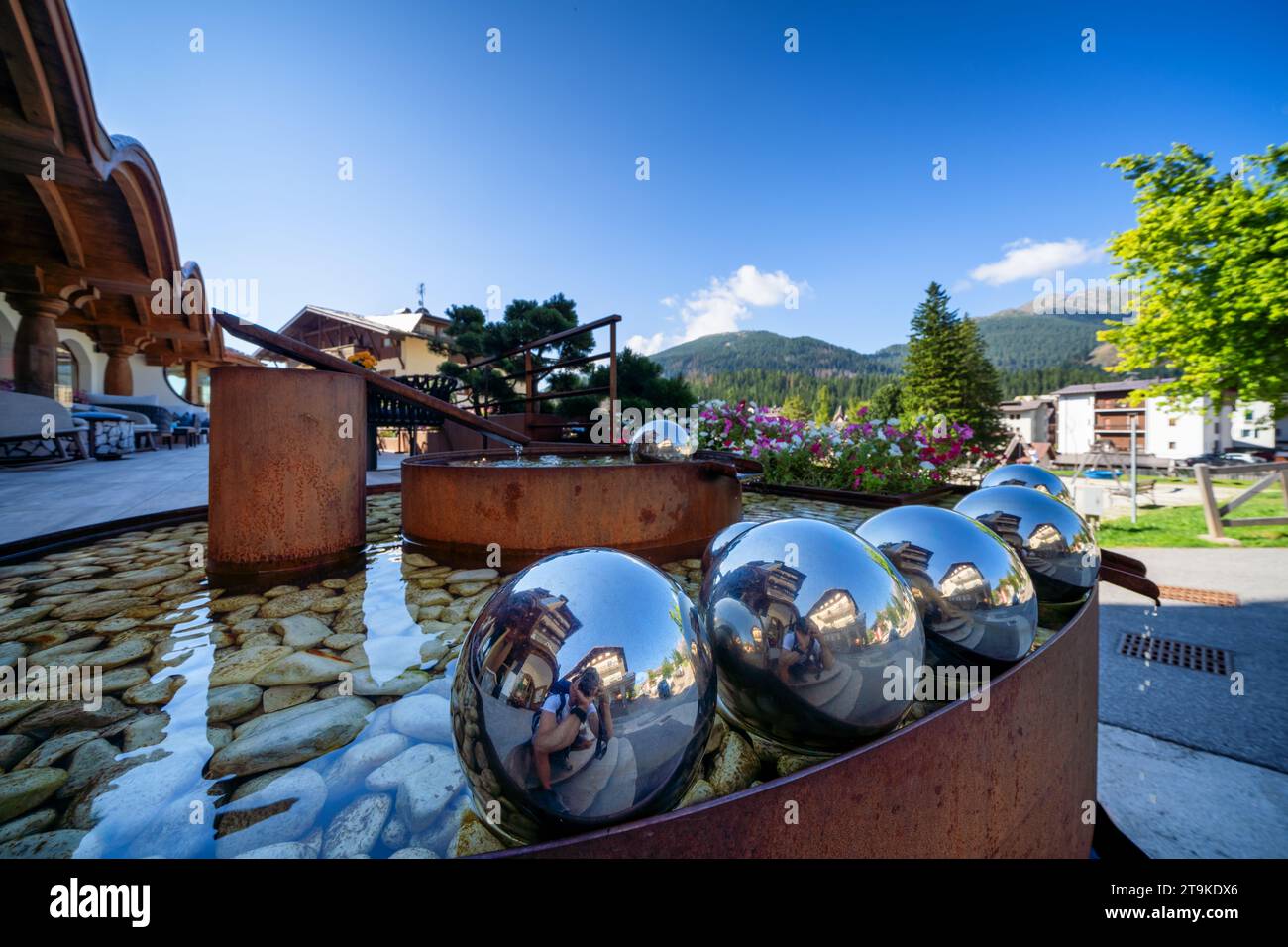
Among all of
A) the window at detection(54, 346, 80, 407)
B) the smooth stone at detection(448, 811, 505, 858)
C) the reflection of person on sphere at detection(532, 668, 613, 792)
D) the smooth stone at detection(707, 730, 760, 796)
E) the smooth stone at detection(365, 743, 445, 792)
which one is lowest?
the smooth stone at detection(707, 730, 760, 796)

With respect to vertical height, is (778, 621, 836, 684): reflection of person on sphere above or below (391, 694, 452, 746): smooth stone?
above

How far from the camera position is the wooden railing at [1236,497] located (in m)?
8.25

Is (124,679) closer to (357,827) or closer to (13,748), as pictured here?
(13,748)

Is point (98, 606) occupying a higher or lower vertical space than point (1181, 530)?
higher

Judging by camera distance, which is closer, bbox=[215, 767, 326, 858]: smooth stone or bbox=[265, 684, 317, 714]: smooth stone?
bbox=[215, 767, 326, 858]: smooth stone

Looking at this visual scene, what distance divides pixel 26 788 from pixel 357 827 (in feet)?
2.95

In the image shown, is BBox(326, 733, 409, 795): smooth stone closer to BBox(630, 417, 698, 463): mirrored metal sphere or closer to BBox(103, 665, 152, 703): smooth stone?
BBox(103, 665, 152, 703): smooth stone

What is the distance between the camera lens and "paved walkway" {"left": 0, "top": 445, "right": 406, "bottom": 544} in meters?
4.43

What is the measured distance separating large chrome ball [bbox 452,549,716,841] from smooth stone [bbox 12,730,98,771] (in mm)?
1250

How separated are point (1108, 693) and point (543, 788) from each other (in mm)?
5469

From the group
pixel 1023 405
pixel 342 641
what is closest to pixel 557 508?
pixel 342 641

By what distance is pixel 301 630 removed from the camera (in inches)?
86.5

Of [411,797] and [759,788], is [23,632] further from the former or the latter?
[759,788]

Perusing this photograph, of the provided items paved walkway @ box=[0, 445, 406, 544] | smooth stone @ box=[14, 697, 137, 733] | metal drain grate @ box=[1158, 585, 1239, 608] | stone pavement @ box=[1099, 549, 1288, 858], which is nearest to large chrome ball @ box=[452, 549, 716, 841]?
smooth stone @ box=[14, 697, 137, 733]
